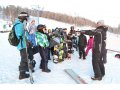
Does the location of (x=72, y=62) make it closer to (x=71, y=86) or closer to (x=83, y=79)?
(x=83, y=79)

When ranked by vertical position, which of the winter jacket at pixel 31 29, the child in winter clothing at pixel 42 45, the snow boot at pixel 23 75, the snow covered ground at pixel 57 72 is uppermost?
the winter jacket at pixel 31 29

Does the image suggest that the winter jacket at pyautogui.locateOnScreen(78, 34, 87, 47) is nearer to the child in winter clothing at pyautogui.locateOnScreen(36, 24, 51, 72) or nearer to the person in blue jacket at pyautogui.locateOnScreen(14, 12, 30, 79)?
the child in winter clothing at pyautogui.locateOnScreen(36, 24, 51, 72)

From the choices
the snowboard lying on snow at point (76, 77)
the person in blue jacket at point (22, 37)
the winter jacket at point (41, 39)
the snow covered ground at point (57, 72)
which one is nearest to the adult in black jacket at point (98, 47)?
the snow covered ground at point (57, 72)

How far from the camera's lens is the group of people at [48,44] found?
639cm

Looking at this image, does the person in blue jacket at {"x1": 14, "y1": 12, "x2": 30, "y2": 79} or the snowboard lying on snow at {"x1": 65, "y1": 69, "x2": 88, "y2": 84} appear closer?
the person in blue jacket at {"x1": 14, "y1": 12, "x2": 30, "y2": 79}

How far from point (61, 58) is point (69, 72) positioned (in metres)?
1.61

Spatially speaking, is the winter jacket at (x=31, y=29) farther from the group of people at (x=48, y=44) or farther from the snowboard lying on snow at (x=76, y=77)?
the snowboard lying on snow at (x=76, y=77)

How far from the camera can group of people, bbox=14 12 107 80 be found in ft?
21.0

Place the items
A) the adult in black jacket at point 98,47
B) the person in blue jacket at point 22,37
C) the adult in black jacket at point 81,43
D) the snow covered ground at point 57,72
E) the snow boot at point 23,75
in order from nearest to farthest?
the person in blue jacket at point 22,37 < the snow boot at point 23,75 < the snow covered ground at point 57,72 < the adult in black jacket at point 98,47 < the adult in black jacket at point 81,43

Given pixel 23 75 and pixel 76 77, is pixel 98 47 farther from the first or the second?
pixel 23 75

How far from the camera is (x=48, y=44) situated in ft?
26.3

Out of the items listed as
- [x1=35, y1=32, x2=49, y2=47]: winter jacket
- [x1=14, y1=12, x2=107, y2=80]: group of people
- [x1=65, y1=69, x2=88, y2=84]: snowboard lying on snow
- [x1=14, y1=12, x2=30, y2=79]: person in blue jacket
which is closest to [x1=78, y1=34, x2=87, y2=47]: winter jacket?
[x1=14, y1=12, x2=107, y2=80]: group of people

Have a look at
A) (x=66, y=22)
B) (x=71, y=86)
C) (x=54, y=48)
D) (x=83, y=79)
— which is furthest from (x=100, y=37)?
(x=66, y=22)

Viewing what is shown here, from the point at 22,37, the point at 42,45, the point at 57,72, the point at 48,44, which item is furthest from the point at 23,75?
the point at 48,44
